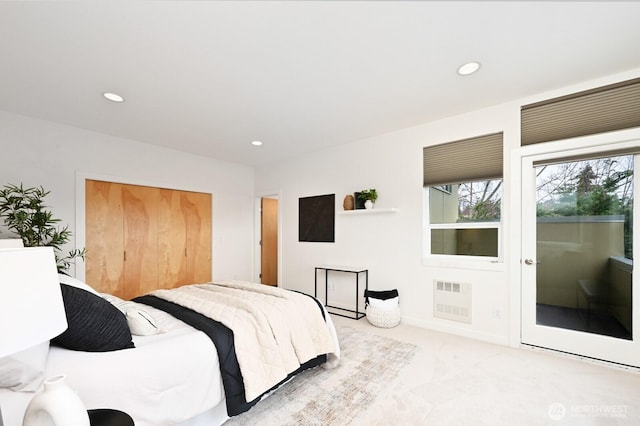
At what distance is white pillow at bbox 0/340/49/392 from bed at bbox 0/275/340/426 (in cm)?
4

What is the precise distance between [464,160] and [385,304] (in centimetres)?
193

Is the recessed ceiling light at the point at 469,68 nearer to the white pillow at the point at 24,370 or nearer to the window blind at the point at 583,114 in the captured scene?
the window blind at the point at 583,114

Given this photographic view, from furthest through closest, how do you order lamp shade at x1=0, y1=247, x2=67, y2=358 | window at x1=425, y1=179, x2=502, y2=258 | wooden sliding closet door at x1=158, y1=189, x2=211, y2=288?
wooden sliding closet door at x1=158, y1=189, x2=211, y2=288 < window at x1=425, y1=179, x2=502, y2=258 < lamp shade at x1=0, y1=247, x2=67, y2=358

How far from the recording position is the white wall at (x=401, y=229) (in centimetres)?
286

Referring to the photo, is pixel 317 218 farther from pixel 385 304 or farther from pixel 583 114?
pixel 583 114

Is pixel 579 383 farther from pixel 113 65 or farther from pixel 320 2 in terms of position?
pixel 113 65

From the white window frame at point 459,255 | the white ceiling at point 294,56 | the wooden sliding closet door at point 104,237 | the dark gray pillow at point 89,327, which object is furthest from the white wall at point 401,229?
the dark gray pillow at point 89,327

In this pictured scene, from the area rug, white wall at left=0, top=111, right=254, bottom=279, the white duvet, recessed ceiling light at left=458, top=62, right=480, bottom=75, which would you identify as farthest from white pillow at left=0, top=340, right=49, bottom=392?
recessed ceiling light at left=458, top=62, right=480, bottom=75

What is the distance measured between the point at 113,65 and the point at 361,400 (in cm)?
311

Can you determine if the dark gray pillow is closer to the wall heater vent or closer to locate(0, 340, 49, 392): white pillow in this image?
locate(0, 340, 49, 392): white pillow

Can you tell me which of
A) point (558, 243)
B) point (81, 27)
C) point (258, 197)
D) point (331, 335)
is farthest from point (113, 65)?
point (558, 243)

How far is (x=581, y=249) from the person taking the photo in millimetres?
2576

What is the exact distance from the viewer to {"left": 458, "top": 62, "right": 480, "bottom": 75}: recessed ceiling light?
2.17 m

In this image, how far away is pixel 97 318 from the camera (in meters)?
1.37
